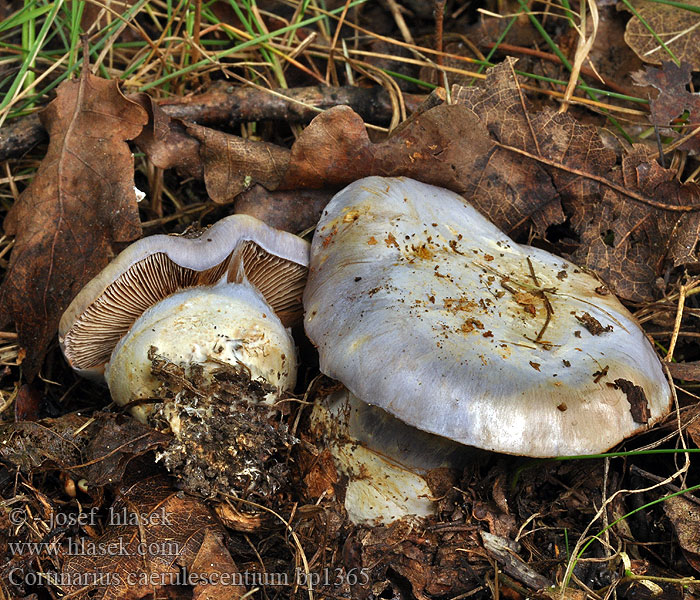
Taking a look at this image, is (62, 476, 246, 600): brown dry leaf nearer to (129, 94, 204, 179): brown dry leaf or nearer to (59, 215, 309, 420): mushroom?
(59, 215, 309, 420): mushroom

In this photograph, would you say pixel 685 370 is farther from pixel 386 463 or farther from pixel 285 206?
pixel 285 206

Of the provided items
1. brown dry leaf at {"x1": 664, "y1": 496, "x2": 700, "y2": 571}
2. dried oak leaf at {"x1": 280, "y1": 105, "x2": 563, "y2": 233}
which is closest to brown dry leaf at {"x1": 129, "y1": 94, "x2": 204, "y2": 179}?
dried oak leaf at {"x1": 280, "y1": 105, "x2": 563, "y2": 233}

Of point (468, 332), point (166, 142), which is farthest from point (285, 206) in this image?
point (468, 332)

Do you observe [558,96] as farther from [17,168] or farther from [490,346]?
[17,168]

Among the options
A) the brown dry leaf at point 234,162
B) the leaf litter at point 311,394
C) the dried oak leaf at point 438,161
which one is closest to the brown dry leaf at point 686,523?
the leaf litter at point 311,394

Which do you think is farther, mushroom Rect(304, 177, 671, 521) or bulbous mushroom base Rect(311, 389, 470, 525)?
bulbous mushroom base Rect(311, 389, 470, 525)

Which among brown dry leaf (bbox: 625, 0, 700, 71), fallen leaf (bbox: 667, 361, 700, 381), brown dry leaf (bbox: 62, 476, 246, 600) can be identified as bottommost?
brown dry leaf (bbox: 62, 476, 246, 600)

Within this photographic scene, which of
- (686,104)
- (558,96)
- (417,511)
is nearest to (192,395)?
(417,511)
